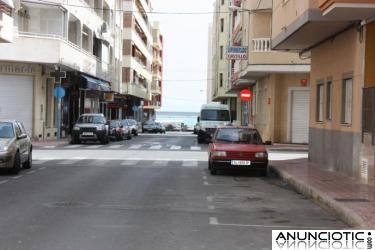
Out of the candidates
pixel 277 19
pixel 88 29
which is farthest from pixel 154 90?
pixel 277 19

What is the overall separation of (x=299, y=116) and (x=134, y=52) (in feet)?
147

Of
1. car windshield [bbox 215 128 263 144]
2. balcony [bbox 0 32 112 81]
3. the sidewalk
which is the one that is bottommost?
the sidewalk

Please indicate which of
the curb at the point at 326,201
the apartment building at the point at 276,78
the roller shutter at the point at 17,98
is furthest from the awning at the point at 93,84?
the curb at the point at 326,201

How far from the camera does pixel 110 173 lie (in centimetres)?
1825

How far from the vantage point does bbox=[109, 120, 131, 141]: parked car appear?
44.1 m

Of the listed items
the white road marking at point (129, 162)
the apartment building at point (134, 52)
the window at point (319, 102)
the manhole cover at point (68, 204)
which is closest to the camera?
the manhole cover at point (68, 204)

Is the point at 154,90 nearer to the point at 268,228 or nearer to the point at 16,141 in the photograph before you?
the point at 16,141

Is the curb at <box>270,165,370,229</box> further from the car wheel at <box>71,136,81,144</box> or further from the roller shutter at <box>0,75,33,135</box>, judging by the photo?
the roller shutter at <box>0,75,33,135</box>

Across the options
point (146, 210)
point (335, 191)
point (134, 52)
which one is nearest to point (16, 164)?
point (146, 210)

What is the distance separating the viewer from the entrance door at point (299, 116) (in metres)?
35.5

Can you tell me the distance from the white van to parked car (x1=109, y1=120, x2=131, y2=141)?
231 inches

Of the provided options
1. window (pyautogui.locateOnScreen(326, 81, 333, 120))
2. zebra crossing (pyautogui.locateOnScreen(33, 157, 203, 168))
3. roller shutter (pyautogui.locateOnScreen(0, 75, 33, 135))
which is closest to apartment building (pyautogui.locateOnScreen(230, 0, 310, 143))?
zebra crossing (pyautogui.locateOnScreen(33, 157, 203, 168))

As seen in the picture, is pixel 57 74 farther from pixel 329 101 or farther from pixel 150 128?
pixel 150 128

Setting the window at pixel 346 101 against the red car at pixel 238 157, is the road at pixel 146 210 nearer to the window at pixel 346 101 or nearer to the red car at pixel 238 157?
the red car at pixel 238 157
